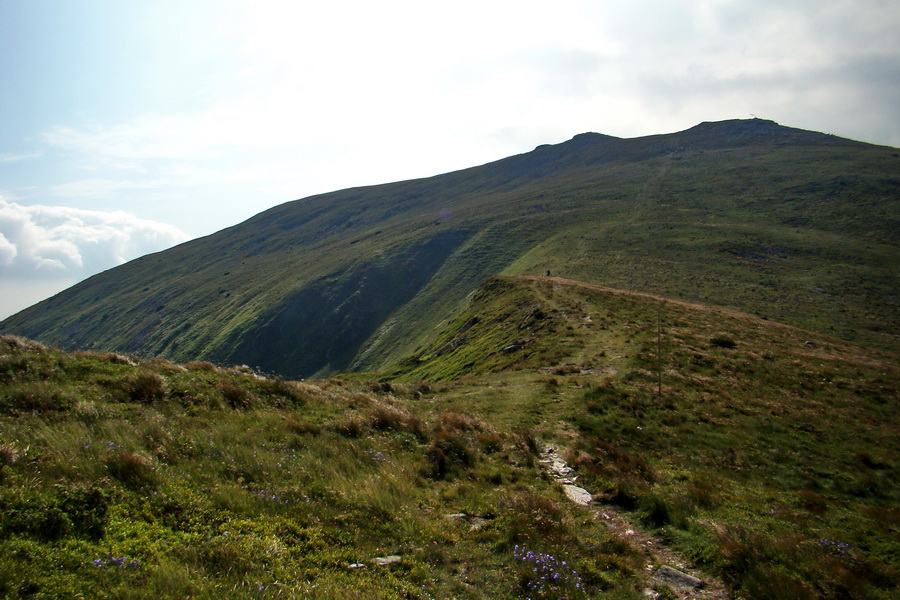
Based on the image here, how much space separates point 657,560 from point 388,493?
552cm

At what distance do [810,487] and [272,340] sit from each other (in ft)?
391

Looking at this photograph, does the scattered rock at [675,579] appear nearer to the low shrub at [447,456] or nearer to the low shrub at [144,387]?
the low shrub at [447,456]

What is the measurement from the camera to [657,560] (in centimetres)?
871

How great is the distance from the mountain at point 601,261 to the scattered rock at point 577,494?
58592mm

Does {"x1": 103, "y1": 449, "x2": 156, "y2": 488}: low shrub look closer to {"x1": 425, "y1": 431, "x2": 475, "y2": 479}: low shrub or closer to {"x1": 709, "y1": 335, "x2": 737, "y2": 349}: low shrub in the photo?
{"x1": 425, "y1": 431, "x2": 475, "y2": 479}: low shrub

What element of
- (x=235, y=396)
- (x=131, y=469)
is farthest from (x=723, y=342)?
(x=131, y=469)

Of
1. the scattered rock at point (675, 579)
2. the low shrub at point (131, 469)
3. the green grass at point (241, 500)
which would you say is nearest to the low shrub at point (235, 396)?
the green grass at point (241, 500)

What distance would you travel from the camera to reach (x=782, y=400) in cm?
2706

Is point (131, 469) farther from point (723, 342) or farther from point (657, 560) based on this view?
point (723, 342)

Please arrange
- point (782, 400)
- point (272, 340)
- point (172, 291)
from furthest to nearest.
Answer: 1. point (172, 291)
2. point (272, 340)
3. point (782, 400)

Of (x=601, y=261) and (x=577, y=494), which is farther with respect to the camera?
(x=601, y=261)

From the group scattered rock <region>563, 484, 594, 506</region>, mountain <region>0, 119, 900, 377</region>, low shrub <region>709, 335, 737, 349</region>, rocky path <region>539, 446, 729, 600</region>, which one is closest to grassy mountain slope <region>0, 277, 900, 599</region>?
rocky path <region>539, 446, 729, 600</region>

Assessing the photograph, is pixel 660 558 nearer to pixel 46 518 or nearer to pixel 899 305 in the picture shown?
pixel 46 518

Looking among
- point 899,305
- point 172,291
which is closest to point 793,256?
point 899,305
